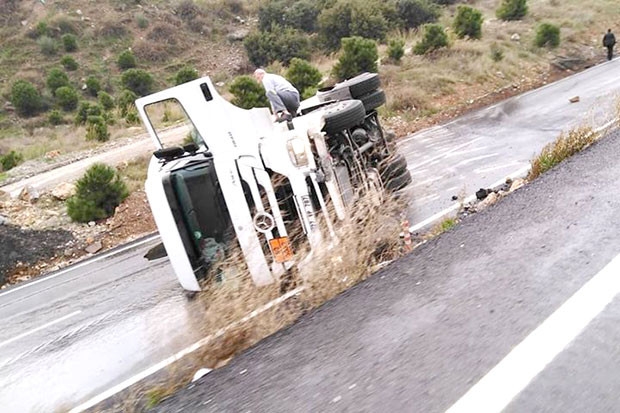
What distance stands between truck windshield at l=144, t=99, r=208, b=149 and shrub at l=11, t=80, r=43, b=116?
3106cm

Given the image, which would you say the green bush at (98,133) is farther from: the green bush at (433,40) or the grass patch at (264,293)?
the grass patch at (264,293)

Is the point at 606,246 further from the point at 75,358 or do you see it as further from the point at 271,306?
the point at 75,358

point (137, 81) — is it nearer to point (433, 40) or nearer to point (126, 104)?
point (126, 104)

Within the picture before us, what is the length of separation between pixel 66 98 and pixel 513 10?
2487cm

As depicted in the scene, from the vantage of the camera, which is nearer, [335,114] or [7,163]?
[335,114]

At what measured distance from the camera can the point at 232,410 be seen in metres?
3.11

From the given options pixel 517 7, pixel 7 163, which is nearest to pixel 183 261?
pixel 7 163

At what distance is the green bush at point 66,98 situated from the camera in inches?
1325

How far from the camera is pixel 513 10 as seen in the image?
26.8 m

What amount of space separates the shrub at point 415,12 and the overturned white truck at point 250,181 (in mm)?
27807

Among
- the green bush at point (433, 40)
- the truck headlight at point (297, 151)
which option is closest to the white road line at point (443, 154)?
the truck headlight at point (297, 151)

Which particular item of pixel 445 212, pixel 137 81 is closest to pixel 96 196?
pixel 445 212

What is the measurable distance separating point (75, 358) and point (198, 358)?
7.74ft

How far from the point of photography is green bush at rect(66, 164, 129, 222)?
41.5 ft
